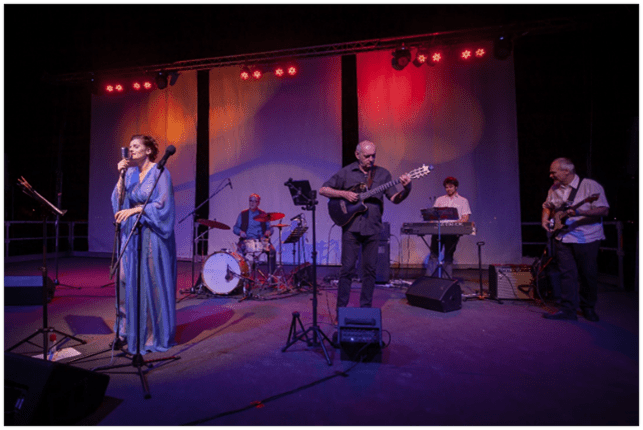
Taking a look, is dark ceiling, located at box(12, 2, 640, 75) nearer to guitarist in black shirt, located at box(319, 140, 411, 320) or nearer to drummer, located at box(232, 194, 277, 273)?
drummer, located at box(232, 194, 277, 273)

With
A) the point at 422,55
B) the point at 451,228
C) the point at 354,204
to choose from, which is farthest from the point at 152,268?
the point at 422,55

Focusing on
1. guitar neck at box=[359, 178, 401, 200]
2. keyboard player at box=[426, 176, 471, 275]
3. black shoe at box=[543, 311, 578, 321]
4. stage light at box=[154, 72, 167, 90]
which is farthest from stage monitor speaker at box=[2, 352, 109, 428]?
stage light at box=[154, 72, 167, 90]

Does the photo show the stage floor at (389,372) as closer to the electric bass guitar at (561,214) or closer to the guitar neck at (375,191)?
the electric bass guitar at (561,214)

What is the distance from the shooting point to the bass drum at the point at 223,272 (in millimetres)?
5848

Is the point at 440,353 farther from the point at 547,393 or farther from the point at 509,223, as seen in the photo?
the point at 509,223

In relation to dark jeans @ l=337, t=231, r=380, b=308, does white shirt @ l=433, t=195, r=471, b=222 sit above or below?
above

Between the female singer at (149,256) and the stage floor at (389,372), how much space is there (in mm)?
238

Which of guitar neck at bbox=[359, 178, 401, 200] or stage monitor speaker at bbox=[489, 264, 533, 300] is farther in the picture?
stage monitor speaker at bbox=[489, 264, 533, 300]

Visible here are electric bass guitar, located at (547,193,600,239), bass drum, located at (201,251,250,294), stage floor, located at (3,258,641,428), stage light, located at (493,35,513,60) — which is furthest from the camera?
stage light, located at (493,35,513,60)

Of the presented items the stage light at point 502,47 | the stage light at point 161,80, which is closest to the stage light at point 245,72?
the stage light at point 161,80

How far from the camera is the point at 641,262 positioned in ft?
19.4

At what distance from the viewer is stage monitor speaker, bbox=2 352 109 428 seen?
1949 millimetres

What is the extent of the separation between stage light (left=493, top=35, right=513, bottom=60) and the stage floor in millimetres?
6034

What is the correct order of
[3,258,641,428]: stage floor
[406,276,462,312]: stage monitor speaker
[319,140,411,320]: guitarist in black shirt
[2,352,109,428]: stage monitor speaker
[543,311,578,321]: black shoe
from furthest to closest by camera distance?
[406,276,462,312]: stage monitor speaker < [543,311,578,321]: black shoe < [319,140,411,320]: guitarist in black shirt < [3,258,641,428]: stage floor < [2,352,109,428]: stage monitor speaker
